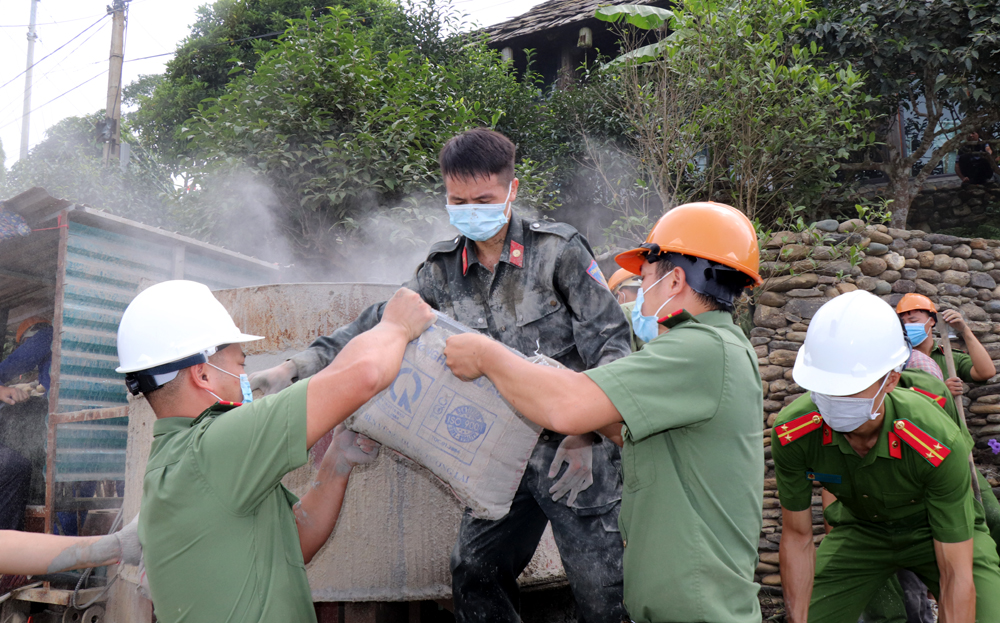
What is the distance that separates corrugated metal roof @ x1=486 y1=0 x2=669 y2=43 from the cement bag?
1014 centimetres

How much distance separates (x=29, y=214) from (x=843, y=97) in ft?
26.1

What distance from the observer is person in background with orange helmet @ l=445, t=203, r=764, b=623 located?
1.82 meters

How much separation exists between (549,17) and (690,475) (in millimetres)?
11673

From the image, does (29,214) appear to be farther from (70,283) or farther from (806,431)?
(806,431)

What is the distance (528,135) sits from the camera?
31.9 ft

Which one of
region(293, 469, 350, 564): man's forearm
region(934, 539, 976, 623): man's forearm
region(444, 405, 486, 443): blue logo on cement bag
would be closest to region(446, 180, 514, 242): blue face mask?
region(444, 405, 486, 443): blue logo on cement bag

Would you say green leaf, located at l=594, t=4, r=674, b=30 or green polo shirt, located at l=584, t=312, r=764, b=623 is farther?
green leaf, located at l=594, t=4, r=674, b=30

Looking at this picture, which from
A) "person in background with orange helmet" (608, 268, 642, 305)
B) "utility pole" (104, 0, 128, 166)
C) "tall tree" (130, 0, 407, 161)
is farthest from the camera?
"tall tree" (130, 0, 407, 161)

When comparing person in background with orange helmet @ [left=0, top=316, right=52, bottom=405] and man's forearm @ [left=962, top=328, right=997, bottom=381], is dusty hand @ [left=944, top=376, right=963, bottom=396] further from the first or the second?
person in background with orange helmet @ [left=0, top=316, right=52, bottom=405]

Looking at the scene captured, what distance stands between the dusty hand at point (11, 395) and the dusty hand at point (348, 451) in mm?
4867

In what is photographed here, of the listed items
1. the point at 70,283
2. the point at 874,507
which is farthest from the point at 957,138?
the point at 70,283

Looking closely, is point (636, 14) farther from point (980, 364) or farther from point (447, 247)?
point (447, 247)

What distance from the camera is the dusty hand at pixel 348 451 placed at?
238 cm

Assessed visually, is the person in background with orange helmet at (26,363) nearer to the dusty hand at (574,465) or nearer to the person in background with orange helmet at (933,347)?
the dusty hand at (574,465)
